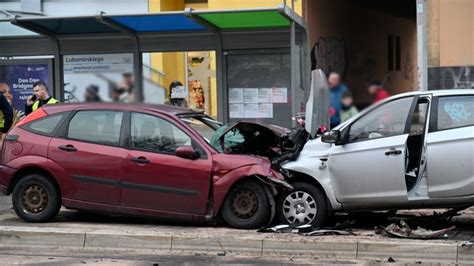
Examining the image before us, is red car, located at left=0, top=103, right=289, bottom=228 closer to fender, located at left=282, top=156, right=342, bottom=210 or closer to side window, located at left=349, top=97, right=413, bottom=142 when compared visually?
fender, located at left=282, top=156, right=342, bottom=210

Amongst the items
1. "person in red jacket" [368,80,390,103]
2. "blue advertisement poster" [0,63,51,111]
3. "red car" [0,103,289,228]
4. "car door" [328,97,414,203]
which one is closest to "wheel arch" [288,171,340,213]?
"car door" [328,97,414,203]

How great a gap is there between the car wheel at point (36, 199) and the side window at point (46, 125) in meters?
0.56

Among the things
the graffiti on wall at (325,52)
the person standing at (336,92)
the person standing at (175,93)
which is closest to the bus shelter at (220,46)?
the graffiti on wall at (325,52)

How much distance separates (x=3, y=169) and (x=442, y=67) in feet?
24.9

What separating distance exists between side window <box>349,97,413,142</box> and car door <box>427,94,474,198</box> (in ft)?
1.07

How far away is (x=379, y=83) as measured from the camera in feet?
17.1

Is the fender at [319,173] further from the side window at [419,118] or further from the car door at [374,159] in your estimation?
the side window at [419,118]

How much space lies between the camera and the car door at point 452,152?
7.14m

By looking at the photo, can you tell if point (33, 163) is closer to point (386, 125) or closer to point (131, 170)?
point (131, 170)

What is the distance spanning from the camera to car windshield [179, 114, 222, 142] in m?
8.12

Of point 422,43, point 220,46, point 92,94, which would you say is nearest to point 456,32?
point 422,43

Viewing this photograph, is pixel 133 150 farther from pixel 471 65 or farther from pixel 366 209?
pixel 471 65

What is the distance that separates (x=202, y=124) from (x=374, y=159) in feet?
7.42

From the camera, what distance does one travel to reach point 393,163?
7340mm
